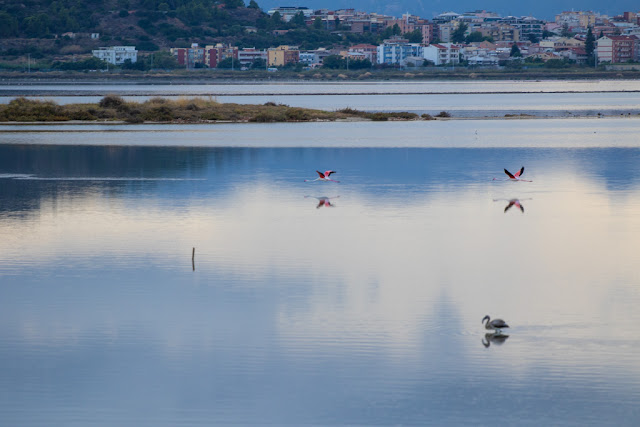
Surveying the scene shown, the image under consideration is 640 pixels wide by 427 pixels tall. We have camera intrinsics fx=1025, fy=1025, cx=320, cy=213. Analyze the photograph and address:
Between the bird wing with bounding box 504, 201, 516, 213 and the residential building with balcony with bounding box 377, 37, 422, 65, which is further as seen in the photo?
the residential building with balcony with bounding box 377, 37, 422, 65

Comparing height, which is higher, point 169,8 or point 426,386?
point 169,8

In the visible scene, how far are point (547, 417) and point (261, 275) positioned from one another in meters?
5.84

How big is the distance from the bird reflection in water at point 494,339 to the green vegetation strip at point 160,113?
40859 millimetres

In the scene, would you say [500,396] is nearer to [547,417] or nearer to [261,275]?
[547,417]

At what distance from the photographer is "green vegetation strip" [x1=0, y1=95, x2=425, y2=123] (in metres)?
50.1

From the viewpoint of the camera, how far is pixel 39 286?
12.6 meters

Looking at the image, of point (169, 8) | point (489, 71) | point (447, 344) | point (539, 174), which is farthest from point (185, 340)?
point (169, 8)

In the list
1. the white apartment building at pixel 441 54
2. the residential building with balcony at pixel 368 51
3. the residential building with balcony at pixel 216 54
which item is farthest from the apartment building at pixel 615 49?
the residential building with balcony at pixel 216 54

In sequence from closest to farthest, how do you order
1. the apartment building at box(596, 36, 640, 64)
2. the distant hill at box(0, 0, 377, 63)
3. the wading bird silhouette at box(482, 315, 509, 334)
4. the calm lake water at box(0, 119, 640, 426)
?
the calm lake water at box(0, 119, 640, 426), the wading bird silhouette at box(482, 315, 509, 334), the distant hill at box(0, 0, 377, 63), the apartment building at box(596, 36, 640, 64)

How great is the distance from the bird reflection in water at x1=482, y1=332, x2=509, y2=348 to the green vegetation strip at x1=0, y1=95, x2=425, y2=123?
40.9 metres

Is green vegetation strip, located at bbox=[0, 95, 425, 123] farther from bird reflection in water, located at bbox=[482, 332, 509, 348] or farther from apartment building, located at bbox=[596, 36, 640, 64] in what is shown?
apartment building, located at bbox=[596, 36, 640, 64]

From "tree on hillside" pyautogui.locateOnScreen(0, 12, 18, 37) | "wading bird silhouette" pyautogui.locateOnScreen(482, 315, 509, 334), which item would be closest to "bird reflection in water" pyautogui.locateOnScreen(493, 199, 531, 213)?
"wading bird silhouette" pyautogui.locateOnScreen(482, 315, 509, 334)

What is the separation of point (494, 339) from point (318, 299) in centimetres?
247

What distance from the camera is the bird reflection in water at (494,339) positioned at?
386 inches
